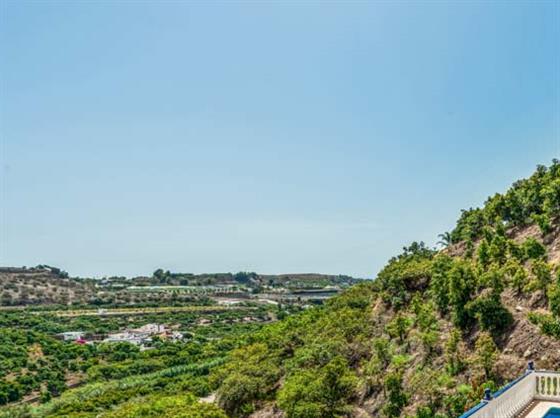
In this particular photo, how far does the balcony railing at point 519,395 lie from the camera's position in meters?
4.76

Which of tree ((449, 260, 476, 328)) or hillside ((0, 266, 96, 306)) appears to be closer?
tree ((449, 260, 476, 328))

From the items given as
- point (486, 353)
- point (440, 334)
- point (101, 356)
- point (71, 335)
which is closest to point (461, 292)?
point (440, 334)

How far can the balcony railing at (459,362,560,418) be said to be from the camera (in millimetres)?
4758

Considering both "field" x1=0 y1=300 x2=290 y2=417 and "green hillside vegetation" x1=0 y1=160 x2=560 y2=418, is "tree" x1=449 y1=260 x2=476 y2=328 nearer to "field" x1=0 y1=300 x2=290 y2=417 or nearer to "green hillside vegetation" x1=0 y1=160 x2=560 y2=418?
"green hillside vegetation" x1=0 y1=160 x2=560 y2=418

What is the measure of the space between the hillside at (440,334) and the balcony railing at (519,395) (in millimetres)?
1587

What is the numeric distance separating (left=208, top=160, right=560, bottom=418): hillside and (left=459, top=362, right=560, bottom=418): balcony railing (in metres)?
1.59

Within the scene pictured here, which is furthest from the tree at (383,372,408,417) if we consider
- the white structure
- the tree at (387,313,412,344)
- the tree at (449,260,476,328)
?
the white structure

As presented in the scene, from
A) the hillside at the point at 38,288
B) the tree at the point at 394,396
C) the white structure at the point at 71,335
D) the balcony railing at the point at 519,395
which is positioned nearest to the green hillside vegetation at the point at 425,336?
the tree at the point at 394,396

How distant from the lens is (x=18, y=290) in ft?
279

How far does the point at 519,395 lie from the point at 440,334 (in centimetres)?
502

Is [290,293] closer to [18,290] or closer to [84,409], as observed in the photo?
[18,290]

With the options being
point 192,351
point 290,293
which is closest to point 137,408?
point 192,351

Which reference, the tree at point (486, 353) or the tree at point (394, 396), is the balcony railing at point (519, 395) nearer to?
the tree at point (486, 353)

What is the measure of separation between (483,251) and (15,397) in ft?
115
